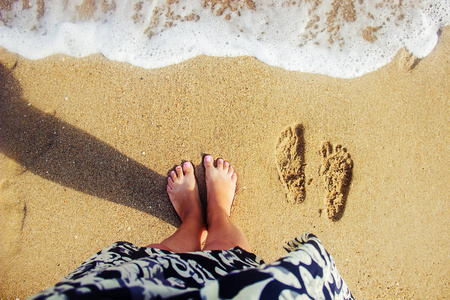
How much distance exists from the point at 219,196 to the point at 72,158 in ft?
3.36

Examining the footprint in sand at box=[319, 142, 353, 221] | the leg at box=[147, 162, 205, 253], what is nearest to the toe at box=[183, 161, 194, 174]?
the leg at box=[147, 162, 205, 253]

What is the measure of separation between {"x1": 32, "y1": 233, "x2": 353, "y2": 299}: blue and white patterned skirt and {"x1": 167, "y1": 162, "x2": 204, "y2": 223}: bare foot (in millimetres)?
557

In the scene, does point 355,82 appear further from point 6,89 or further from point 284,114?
point 6,89

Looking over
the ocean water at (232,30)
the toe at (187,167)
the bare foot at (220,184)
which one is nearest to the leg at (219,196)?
the bare foot at (220,184)

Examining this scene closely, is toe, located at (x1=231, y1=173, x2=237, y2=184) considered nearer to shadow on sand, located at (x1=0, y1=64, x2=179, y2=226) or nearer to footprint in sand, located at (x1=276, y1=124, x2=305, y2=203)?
footprint in sand, located at (x1=276, y1=124, x2=305, y2=203)

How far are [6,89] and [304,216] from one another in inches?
86.2

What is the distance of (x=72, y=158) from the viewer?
6.48 feet

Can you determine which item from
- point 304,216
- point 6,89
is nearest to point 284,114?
point 304,216

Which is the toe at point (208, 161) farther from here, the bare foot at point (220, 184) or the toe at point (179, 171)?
the toe at point (179, 171)

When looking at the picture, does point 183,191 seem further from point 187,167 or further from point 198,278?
point 198,278

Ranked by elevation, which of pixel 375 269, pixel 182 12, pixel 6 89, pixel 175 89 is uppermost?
pixel 182 12

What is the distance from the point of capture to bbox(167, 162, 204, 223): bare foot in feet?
6.44

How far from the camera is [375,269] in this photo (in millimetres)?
1895

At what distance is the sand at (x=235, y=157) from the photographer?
1886 millimetres
